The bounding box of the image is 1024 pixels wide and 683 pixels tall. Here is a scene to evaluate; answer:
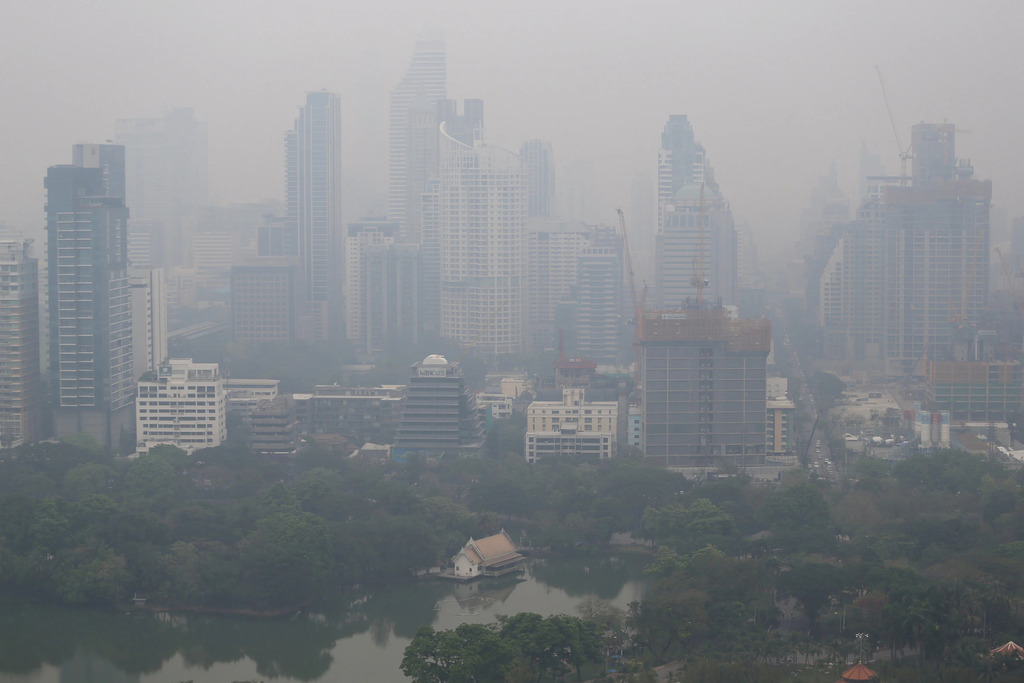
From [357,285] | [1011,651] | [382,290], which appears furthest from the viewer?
[357,285]

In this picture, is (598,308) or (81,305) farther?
(598,308)

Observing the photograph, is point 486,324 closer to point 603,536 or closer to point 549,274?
point 549,274

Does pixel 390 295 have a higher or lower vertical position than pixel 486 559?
higher

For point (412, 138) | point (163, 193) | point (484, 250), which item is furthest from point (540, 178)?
point (163, 193)

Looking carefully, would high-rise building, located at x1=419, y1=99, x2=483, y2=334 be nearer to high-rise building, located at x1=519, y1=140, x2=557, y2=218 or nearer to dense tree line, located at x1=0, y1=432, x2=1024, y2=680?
high-rise building, located at x1=519, y1=140, x2=557, y2=218

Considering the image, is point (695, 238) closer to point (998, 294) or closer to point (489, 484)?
point (998, 294)

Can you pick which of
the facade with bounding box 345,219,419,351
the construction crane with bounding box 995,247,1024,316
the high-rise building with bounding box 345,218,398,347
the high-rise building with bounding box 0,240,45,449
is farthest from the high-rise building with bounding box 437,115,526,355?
the high-rise building with bounding box 0,240,45,449

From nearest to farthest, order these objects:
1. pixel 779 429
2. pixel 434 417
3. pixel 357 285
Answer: pixel 434 417 < pixel 779 429 < pixel 357 285

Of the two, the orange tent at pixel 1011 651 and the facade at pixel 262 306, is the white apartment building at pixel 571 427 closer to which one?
the orange tent at pixel 1011 651
